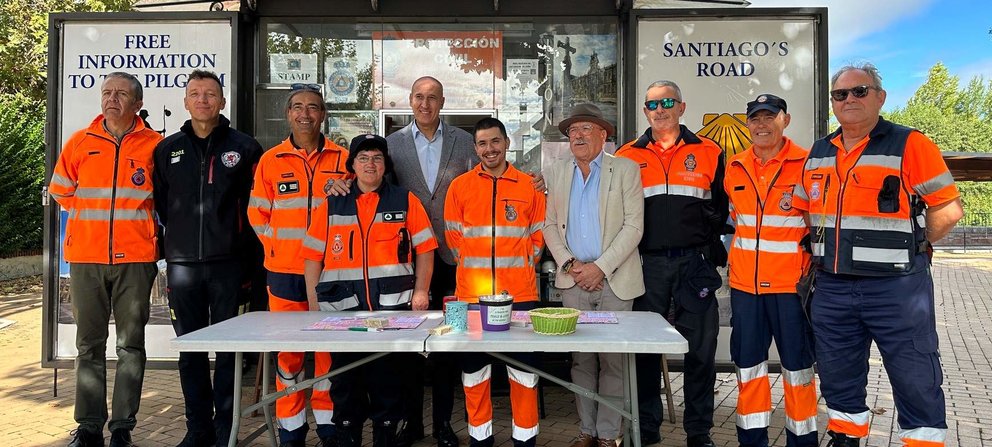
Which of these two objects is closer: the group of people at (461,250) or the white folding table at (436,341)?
the white folding table at (436,341)

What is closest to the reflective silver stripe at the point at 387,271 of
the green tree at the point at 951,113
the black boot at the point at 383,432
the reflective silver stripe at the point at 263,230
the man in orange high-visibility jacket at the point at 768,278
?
the reflective silver stripe at the point at 263,230

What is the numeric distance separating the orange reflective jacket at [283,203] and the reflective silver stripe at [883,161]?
2.63 metres

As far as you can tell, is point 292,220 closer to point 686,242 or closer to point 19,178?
point 686,242

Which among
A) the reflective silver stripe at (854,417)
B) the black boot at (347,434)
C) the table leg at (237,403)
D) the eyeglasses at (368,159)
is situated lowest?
the black boot at (347,434)

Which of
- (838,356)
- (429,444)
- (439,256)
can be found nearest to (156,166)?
(439,256)

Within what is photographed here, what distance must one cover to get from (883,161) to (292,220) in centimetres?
304

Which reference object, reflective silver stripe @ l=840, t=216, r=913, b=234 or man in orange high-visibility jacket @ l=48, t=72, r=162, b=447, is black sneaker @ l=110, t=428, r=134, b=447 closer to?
man in orange high-visibility jacket @ l=48, t=72, r=162, b=447

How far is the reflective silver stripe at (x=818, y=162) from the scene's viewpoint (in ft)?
10.8

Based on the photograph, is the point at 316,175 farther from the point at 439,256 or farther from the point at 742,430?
the point at 742,430

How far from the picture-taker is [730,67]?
191 inches

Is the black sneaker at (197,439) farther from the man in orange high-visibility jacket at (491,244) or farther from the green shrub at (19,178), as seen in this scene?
the green shrub at (19,178)

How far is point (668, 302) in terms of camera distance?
385cm

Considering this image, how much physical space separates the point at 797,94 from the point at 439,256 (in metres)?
2.79

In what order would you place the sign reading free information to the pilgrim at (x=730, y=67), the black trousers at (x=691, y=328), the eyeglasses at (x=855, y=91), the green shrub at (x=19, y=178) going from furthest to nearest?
the green shrub at (x=19, y=178) < the sign reading free information to the pilgrim at (x=730, y=67) < the black trousers at (x=691, y=328) < the eyeglasses at (x=855, y=91)
